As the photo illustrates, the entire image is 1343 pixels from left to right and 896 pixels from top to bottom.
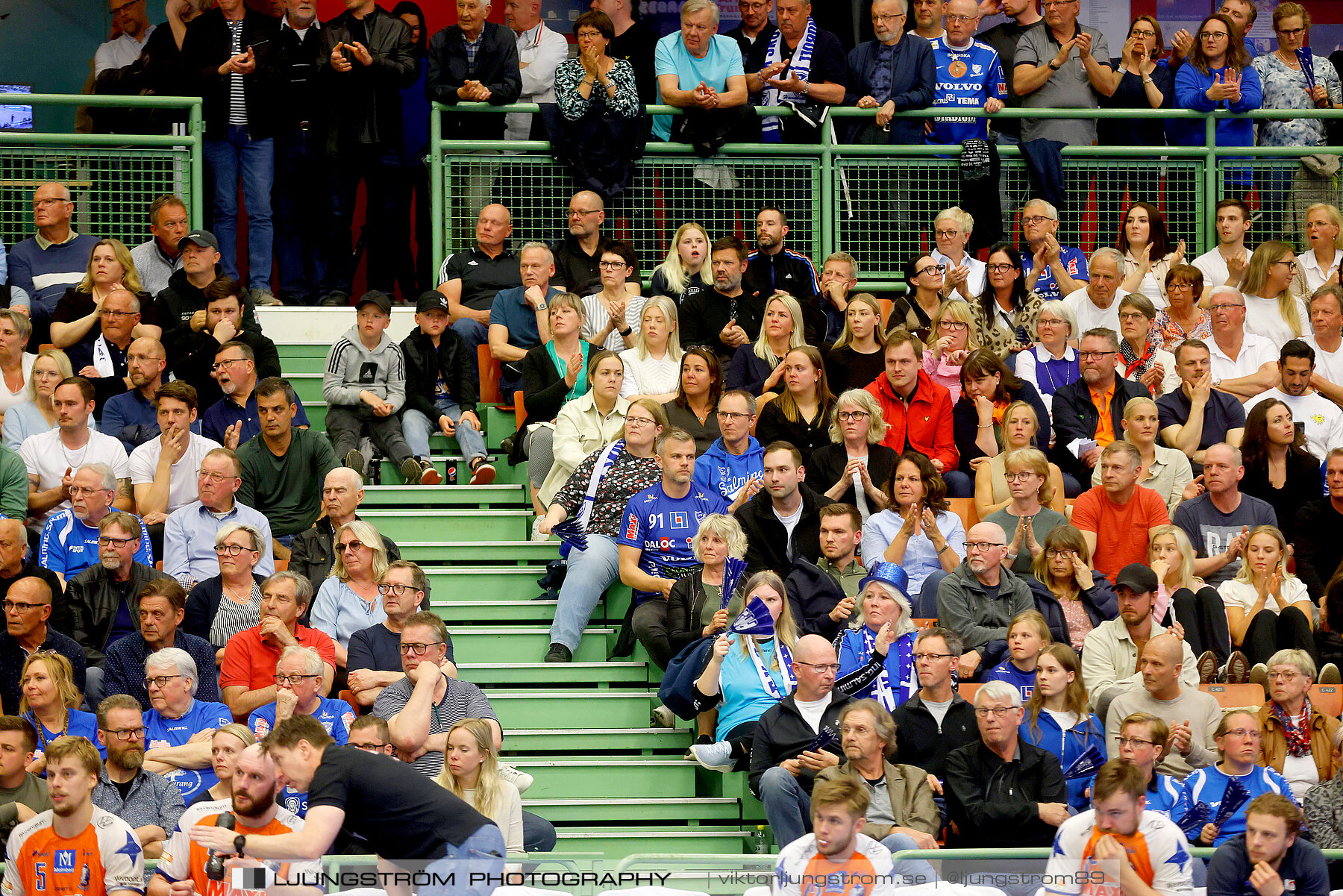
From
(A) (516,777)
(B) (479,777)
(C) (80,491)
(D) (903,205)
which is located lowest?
(A) (516,777)

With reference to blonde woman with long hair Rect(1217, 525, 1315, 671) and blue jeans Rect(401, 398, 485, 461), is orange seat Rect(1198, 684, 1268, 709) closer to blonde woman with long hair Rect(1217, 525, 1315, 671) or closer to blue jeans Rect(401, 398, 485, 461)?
→ blonde woman with long hair Rect(1217, 525, 1315, 671)

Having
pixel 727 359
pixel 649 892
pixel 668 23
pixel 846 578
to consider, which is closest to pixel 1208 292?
pixel 727 359

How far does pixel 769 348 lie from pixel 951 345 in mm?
1140

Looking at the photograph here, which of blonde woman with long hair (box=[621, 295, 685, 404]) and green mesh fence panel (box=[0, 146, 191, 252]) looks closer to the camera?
blonde woman with long hair (box=[621, 295, 685, 404])

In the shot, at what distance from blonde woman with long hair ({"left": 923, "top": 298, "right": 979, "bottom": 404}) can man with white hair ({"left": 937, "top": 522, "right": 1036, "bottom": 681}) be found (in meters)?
2.12

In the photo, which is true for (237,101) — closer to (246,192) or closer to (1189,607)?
(246,192)

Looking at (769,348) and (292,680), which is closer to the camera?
(292,680)

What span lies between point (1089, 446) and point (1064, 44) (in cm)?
365

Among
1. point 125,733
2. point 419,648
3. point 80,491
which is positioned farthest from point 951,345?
point 125,733

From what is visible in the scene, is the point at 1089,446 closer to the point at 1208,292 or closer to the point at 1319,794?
the point at 1208,292

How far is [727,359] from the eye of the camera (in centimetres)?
1180

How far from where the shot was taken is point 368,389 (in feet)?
36.7

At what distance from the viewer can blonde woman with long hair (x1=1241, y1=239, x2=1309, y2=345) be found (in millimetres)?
12297

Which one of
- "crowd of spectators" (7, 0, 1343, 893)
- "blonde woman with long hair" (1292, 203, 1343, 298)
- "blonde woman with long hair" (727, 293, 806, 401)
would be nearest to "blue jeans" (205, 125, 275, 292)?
"crowd of spectators" (7, 0, 1343, 893)
